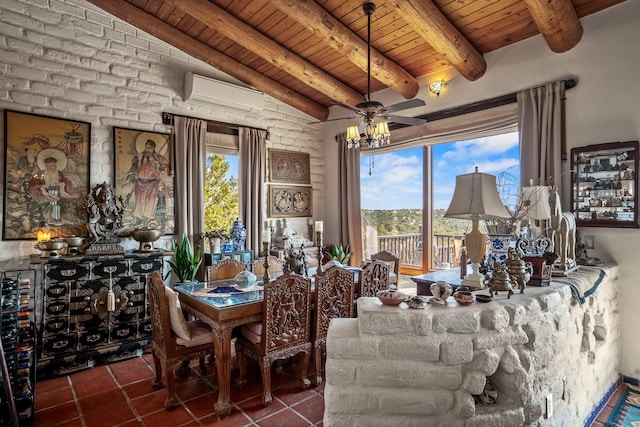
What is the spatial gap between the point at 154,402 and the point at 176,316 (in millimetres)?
714

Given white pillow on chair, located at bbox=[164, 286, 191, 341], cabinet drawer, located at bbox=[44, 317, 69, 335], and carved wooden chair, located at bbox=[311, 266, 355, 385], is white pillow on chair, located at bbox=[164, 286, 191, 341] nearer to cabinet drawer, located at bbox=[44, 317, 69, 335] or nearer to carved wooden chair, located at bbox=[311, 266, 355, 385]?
carved wooden chair, located at bbox=[311, 266, 355, 385]

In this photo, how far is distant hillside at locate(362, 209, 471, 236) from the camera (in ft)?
15.1

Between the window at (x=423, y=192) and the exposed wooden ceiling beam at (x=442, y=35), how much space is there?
853 millimetres

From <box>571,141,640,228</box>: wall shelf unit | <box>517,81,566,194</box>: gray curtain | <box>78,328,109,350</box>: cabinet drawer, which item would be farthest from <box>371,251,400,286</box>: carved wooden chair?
<box>78,328,109,350</box>: cabinet drawer

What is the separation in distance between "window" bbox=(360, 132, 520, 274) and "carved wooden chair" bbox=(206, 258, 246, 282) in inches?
85.6

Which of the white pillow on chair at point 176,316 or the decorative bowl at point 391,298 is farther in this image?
the white pillow on chair at point 176,316

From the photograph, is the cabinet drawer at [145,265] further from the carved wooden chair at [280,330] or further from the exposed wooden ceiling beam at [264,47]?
the exposed wooden ceiling beam at [264,47]

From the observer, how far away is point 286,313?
2641 mm

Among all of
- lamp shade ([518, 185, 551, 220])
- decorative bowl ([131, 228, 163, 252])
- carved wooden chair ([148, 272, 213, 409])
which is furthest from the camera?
decorative bowl ([131, 228, 163, 252])

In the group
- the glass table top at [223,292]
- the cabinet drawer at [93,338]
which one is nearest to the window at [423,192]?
the glass table top at [223,292]

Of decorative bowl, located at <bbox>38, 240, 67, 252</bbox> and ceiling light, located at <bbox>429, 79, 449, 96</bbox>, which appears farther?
ceiling light, located at <bbox>429, 79, 449, 96</bbox>

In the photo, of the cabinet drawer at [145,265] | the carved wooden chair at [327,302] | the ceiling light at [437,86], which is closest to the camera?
the carved wooden chair at [327,302]

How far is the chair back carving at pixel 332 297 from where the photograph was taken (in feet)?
9.41

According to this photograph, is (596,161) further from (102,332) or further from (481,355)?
(102,332)
